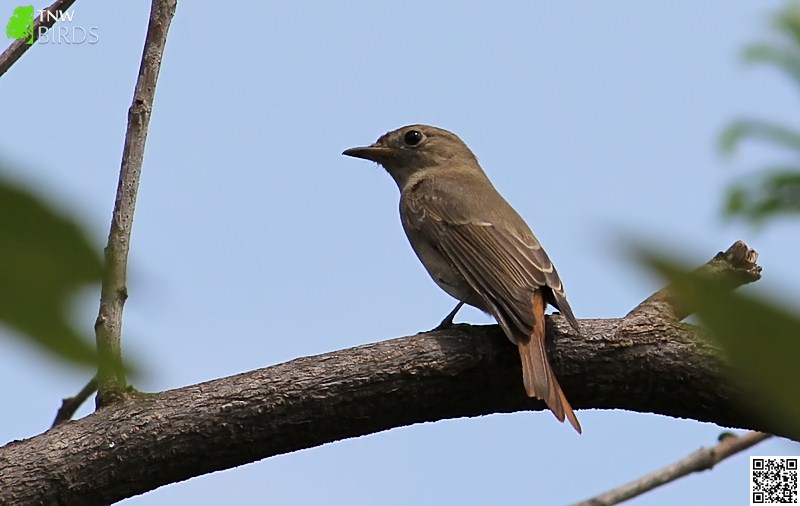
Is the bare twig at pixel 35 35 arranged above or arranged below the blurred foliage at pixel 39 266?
above

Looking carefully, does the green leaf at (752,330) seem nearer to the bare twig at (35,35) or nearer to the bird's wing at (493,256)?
the bare twig at (35,35)

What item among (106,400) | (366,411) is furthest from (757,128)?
(106,400)

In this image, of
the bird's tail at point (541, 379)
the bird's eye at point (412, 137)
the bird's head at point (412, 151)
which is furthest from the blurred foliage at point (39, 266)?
the bird's eye at point (412, 137)

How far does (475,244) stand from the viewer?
575 cm

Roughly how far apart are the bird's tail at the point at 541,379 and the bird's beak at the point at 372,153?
3.48m

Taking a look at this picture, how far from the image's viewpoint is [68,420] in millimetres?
3750

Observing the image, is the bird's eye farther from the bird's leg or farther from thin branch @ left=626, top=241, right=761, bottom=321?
thin branch @ left=626, top=241, right=761, bottom=321

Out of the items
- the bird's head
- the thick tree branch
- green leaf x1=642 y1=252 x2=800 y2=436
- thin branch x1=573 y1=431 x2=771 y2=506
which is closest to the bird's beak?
the bird's head

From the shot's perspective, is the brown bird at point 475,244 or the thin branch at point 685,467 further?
the brown bird at point 475,244

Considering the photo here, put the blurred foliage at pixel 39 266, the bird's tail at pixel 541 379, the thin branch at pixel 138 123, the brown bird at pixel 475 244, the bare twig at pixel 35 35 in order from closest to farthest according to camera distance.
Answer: the blurred foliage at pixel 39 266 < the bare twig at pixel 35 35 < the thin branch at pixel 138 123 < the bird's tail at pixel 541 379 < the brown bird at pixel 475 244

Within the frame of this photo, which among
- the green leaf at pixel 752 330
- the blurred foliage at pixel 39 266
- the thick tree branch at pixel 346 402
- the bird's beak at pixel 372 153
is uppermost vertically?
the bird's beak at pixel 372 153

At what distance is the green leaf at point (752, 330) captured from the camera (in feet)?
1.64

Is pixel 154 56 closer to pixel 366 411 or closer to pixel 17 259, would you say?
pixel 366 411

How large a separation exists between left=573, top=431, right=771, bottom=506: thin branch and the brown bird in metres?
0.44
